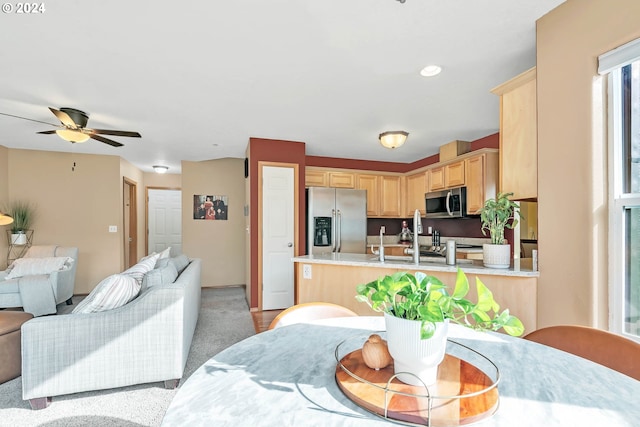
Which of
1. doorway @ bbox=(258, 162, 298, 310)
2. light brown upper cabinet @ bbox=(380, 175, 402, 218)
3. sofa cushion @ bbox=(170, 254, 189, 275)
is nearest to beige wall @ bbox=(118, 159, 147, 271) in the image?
sofa cushion @ bbox=(170, 254, 189, 275)

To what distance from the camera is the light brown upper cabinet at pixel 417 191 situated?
5129 millimetres

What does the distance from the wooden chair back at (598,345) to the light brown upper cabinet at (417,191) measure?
4.01 metres

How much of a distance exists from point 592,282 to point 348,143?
3.57 metres

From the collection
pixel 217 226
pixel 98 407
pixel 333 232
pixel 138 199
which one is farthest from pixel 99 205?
pixel 98 407

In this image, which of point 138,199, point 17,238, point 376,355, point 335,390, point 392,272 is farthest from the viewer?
point 138,199

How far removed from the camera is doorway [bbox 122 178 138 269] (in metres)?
5.94

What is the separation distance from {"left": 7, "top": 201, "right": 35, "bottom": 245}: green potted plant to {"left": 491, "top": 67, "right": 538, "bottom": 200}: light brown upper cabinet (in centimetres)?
638

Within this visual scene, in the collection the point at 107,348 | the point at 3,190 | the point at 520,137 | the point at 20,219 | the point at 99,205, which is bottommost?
the point at 107,348

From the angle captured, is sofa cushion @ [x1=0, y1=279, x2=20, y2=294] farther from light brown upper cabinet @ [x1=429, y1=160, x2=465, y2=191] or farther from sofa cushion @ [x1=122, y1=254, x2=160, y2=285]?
light brown upper cabinet @ [x1=429, y1=160, x2=465, y2=191]

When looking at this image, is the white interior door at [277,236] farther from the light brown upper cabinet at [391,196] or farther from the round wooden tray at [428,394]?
the round wooden tray at [428,394]

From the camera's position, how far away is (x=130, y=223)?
644 cm

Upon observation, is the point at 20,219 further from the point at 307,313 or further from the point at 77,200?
the point at 307,313

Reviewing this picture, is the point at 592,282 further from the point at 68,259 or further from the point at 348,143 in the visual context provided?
the point at 68,259

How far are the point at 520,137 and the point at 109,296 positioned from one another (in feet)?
9.89
